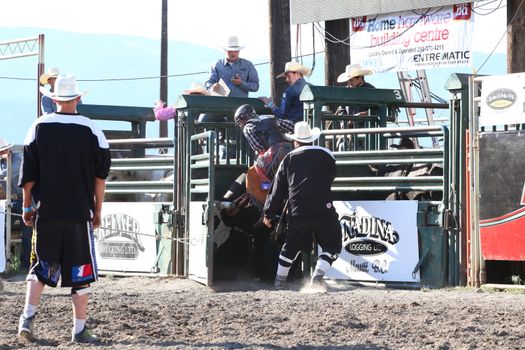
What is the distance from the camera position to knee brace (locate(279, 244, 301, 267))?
12.4 metres

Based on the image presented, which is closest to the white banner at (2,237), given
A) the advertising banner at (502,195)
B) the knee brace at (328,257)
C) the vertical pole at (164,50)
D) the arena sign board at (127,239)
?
the arena sign board at (127,239)

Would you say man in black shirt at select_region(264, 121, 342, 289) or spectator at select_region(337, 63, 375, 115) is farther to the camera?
spectator at select_region(337, 63, 375, 115)

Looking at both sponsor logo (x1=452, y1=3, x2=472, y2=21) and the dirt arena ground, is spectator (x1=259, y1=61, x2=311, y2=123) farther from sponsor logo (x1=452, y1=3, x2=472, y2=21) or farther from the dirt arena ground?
sponsor logo (x1=452, y1=3, x2=472, y2=21)

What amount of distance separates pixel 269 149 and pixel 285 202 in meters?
0.79

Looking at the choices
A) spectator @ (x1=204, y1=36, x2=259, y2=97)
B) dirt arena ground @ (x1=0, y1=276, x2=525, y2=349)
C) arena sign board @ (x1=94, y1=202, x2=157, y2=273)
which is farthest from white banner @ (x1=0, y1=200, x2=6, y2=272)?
dirt arena ground @ (x1=0, y1=276, x2=525, y2=349)

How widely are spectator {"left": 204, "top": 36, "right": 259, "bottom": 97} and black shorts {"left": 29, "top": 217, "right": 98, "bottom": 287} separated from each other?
656cm

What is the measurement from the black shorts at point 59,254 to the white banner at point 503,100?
4962 millimetres

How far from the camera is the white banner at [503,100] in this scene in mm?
11461

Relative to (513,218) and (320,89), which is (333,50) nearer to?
(320,89)

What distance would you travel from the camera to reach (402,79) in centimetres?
2641

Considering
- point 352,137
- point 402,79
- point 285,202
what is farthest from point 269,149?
point 402,79

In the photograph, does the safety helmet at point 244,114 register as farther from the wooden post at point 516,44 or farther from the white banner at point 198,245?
the wooden post at point 516,44

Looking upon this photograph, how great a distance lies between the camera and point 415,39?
20.0 meters

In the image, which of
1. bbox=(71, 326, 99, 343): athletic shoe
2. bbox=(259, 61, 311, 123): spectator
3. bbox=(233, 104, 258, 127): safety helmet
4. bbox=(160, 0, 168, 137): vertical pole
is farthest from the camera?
bbox=(160, 0, 168, 137): vertical pole
